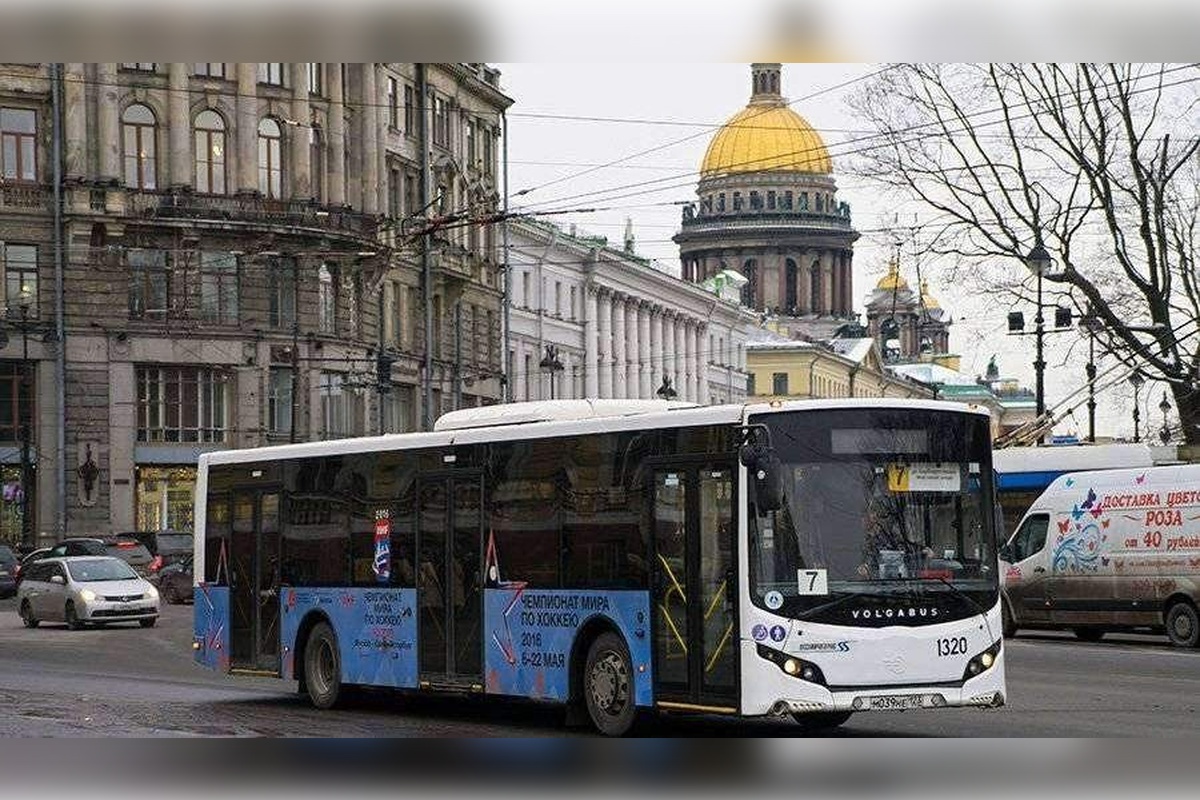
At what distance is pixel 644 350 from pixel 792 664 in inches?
3762

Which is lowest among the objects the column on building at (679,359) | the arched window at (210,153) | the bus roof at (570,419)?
the bus roof at (570,419)

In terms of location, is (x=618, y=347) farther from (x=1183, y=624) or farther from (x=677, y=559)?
(x=677, y=559)

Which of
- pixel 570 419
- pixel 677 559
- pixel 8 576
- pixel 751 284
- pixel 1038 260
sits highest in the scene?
pixel 751 284

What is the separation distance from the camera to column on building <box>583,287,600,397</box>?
100 meters

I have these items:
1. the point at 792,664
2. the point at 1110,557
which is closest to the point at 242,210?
the point at 1110,557

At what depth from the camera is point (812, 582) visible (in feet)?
52.3

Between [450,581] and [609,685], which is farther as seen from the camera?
[450,581]

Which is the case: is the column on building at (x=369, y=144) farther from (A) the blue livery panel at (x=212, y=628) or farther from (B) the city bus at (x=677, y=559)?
(B) the city bus at (x=677, y=559)

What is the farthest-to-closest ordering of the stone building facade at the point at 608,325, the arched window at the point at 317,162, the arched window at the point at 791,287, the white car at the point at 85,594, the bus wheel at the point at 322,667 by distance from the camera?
1. the arched window at the point at 791,287
2. the stone building facade at the point at 608,325
3. the arched window at the point at 317,162
4. the white car at the point at 85,594
5. the bus wheel at the point at 322,667

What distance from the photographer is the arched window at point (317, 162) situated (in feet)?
223

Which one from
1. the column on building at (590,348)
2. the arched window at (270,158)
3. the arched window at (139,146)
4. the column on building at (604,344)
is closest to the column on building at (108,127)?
the arched window at (139,146)

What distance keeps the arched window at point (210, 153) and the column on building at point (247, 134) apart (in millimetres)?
491

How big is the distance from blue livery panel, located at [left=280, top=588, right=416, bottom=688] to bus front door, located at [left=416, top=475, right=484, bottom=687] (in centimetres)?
24

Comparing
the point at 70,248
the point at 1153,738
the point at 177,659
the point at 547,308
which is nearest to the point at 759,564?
the point at 1153,738
